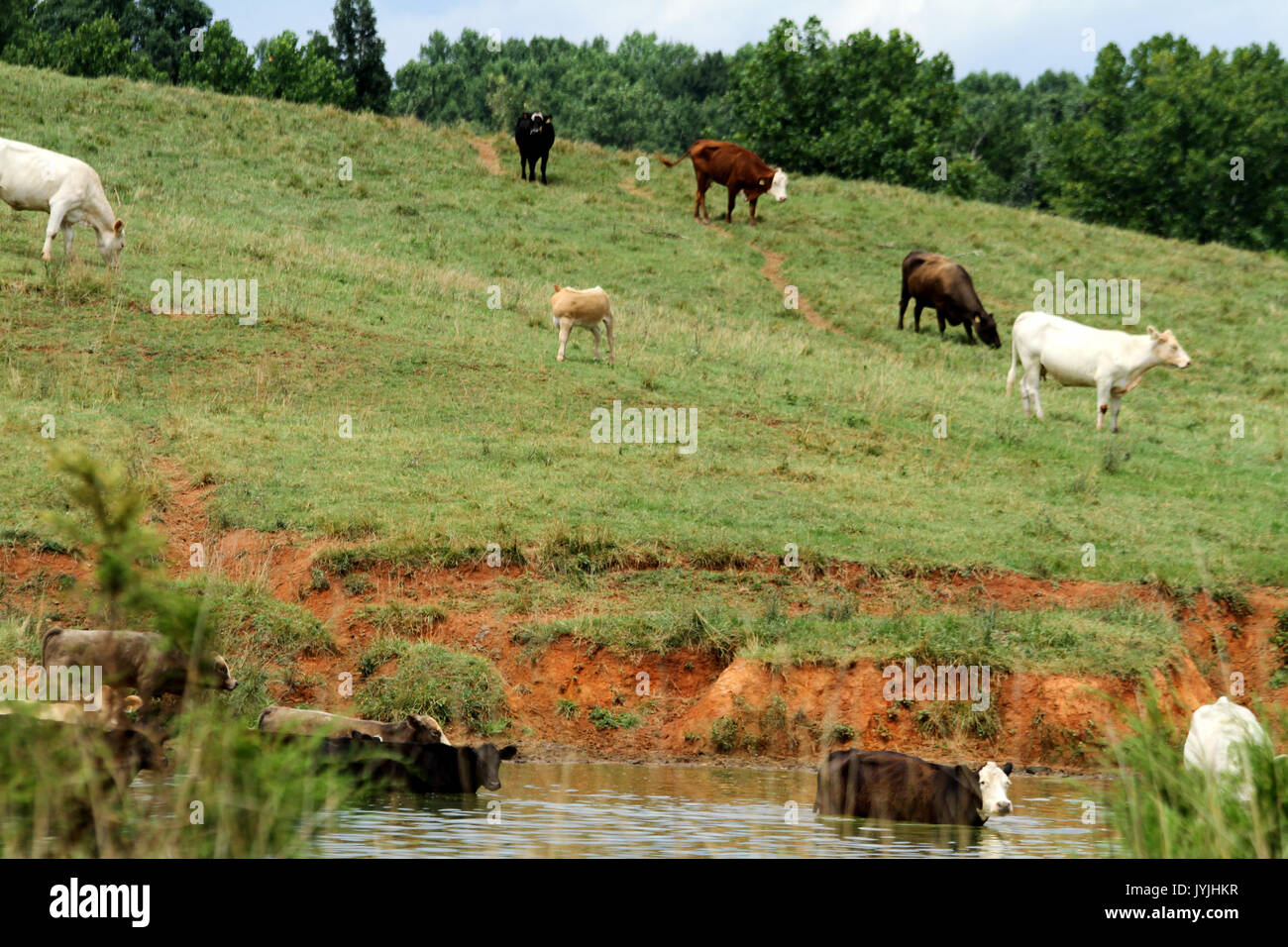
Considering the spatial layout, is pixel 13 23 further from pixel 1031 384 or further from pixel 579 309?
pixel 1031 384

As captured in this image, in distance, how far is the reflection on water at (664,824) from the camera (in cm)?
888

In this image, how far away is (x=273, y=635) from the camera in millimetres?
14375

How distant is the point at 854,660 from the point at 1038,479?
25.0ft

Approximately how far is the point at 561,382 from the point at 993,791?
42.7ft

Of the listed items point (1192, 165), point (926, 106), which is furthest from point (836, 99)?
point (1192, 165)

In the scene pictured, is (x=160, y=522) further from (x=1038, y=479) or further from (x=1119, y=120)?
(x=1119, y=120)

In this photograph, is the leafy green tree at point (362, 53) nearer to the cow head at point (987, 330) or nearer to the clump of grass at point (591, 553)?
the cow head at point (987, 330)

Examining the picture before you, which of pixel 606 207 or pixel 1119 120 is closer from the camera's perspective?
pixel 606 207

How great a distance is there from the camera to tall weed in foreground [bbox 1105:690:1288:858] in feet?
17.4

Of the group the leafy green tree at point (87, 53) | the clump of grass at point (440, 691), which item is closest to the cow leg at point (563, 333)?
the clump of grass at point (440, 691)

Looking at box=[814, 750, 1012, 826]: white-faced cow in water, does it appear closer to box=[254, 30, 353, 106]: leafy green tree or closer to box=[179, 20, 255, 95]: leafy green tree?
box=[254, 30, 353, 106]: leafy green tree

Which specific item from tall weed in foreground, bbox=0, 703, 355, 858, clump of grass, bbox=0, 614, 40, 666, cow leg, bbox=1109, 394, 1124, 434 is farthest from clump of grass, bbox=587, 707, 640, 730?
cow leg, bbox=1109, 394, 1124, 434

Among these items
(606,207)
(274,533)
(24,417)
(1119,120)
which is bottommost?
(274,533)
